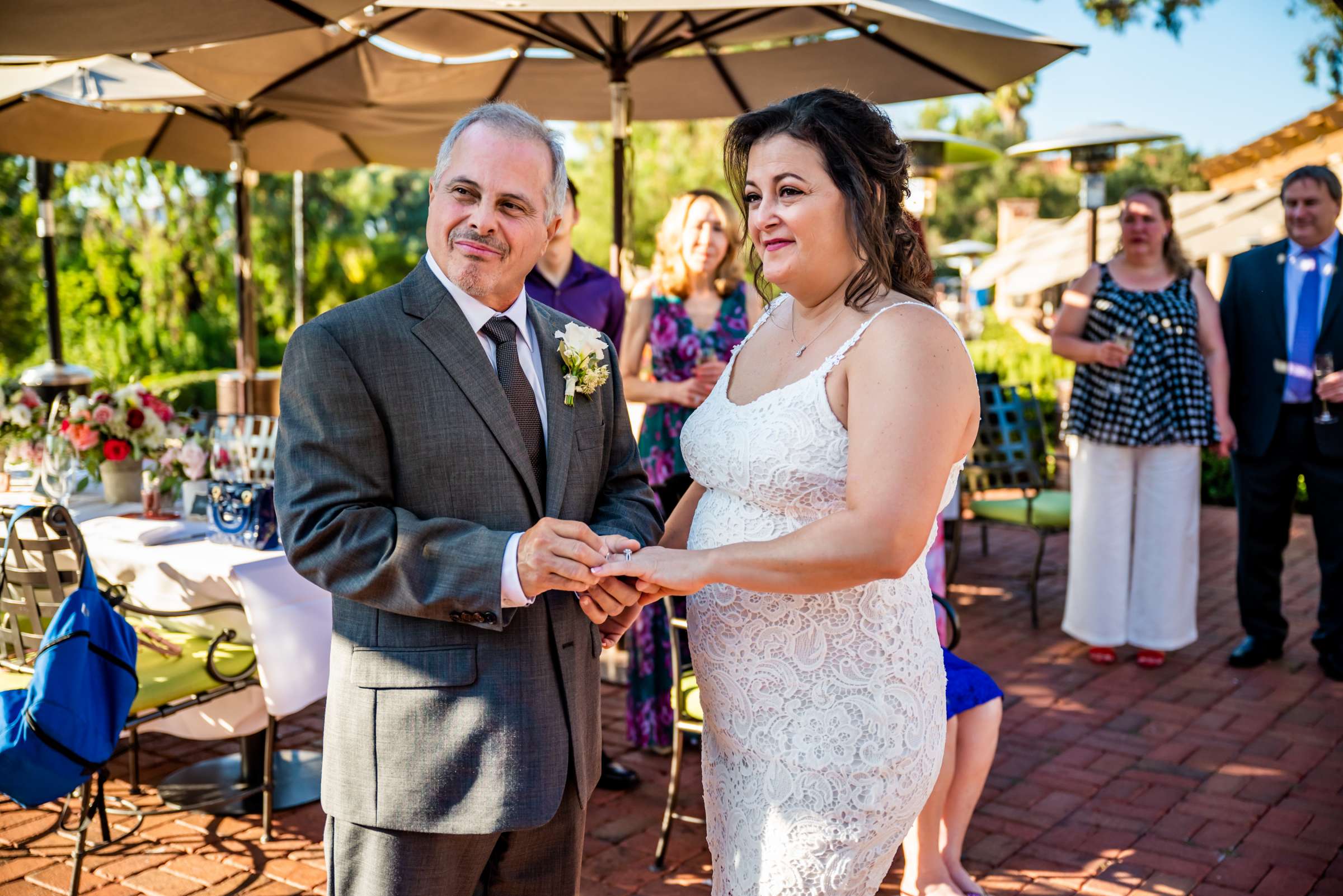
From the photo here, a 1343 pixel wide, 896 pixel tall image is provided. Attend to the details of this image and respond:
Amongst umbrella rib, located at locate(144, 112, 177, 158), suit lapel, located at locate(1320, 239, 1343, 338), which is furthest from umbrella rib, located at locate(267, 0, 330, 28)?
umbrella rib, located at locate(144, 112, 177, 158)

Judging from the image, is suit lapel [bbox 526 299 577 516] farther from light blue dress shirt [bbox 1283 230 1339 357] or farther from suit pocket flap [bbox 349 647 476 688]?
light blue dress shirt [bbox 1283 230 1339 357]

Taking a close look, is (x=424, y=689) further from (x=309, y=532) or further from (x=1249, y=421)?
(x=1249, y=421)

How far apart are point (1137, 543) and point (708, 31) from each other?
12.1 feet

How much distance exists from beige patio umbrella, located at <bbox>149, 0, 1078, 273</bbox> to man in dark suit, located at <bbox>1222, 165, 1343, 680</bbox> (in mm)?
1675

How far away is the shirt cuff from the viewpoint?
6.21 ft

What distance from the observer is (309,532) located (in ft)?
6.18

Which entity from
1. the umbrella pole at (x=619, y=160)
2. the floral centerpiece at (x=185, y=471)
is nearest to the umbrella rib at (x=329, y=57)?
the umbrella pole at (x=619, y=160)

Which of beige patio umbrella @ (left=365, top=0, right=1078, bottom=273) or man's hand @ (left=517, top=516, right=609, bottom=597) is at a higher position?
beige patio umbrella @ (left=365, top=0, right=1078, bottom=273)

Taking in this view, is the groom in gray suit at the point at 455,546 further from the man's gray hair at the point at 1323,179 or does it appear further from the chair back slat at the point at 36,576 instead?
the man's gray hair at the point at 1323,179

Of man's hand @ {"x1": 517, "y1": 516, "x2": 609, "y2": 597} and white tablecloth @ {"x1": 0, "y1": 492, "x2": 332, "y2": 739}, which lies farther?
white tablecloth @ {"x1": 0, "y1": 492, "x2": 332, "y2": 739}

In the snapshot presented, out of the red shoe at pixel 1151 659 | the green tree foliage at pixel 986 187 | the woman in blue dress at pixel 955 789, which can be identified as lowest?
the red shoe at pixel 1151 659

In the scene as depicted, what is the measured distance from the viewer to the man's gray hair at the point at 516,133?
2.07 meters

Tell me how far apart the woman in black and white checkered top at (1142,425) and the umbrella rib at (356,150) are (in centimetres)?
622

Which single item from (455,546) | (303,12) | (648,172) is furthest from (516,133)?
(648,172)
